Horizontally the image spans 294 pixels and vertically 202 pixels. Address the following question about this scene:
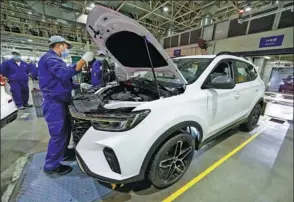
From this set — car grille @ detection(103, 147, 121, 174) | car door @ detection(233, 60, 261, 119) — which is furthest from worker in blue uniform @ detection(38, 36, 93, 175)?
car door @ detection(233, 60, 261, 119)

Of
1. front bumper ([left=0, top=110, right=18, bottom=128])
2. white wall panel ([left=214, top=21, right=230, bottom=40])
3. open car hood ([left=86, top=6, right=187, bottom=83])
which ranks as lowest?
front bumper ([left=0, top=110, right=18, bottom=128])

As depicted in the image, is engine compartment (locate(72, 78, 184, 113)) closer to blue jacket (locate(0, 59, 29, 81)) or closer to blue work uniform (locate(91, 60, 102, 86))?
blue work uniform (locate(91, 60, 102, 86))

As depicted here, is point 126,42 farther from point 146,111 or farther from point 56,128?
point 56,128

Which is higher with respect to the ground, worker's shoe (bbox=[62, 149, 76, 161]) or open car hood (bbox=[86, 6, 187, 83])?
open car hood (bbox=[86, 6, 187, 83])

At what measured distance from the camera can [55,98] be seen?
1.81 m

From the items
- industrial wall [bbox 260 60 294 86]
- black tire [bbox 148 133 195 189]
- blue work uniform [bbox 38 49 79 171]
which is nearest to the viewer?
black tire [bbox 148 133 195 189]

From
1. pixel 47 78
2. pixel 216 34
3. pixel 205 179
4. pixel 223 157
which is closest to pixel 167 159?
pixel 205 179

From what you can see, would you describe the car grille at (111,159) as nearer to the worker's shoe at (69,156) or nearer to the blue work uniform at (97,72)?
the worker's shoe at (69,156)

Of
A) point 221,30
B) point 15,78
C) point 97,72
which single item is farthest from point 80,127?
point 221,30

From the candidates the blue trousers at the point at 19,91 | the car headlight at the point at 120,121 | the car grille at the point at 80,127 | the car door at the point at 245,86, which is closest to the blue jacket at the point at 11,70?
the blue trousers at the point at 19,91

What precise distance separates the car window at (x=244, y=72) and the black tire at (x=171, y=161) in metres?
1.56

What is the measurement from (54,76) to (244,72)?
312 cm

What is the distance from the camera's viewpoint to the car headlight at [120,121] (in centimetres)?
134

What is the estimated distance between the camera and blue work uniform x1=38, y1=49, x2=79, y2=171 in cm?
170
